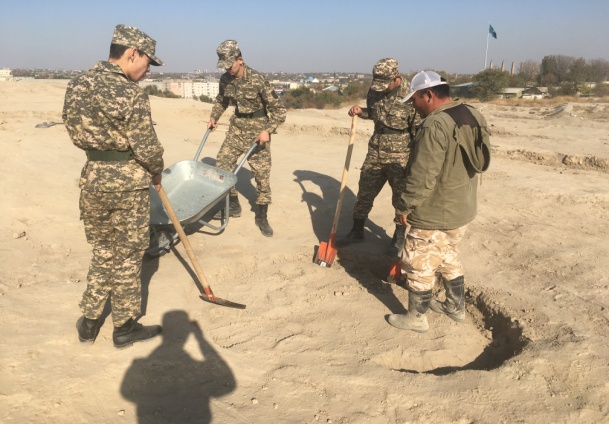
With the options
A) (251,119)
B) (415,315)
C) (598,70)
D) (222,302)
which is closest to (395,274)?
(415,315)

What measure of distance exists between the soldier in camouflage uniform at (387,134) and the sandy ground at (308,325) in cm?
66

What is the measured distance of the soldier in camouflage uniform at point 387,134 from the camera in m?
4.22

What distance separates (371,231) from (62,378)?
3539 mm

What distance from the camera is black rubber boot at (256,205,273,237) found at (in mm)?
5062

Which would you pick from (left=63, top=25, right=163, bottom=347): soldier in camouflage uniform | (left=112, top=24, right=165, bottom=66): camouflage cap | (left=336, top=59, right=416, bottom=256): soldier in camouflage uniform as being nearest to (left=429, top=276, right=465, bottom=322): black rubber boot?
(left=336, top=59, right=416, bottom=256): soldier in camouflage uniform

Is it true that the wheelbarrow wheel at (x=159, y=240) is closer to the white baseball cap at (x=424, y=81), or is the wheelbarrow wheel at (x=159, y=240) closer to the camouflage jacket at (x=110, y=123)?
the camouflage jacket at (x=110, y=123)

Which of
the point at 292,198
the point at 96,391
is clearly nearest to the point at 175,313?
the point at 96,391

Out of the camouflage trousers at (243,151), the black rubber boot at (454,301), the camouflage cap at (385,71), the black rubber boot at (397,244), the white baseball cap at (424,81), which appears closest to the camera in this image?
the white baseball cap at (424,81)

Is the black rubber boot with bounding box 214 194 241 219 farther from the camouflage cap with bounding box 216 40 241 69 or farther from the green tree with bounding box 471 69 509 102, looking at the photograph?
the green tree with bounding box 471 69 509 102

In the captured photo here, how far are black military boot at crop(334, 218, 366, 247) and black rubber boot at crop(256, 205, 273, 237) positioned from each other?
31.0 inches

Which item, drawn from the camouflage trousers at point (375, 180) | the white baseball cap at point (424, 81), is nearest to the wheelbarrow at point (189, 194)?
the camouflage trousers at point (375, 180)

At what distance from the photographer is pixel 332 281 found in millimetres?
4207

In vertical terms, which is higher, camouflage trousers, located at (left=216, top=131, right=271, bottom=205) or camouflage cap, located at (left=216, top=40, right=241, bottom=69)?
camouflage cap, located at (left=216, top=40, right=241, bottom=69)

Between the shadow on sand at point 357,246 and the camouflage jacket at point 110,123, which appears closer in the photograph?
the camouflage jacket at point 110,123
